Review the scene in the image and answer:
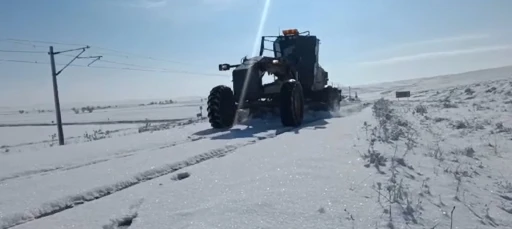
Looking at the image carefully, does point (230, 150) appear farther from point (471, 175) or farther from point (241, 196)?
point (471, 175)

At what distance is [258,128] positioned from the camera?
35.2 feet

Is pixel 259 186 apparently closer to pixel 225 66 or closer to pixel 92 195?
pixel 92 195

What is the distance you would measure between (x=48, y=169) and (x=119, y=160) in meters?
0.97

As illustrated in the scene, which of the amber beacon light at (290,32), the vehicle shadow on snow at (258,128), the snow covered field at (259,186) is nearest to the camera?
the snow covered field at (259,186)

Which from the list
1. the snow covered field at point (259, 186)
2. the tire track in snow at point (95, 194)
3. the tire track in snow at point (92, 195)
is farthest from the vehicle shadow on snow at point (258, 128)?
the tire track in snow at point (92, 195)

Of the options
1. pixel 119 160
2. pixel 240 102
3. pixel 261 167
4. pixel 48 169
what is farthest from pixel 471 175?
pixel 240 102

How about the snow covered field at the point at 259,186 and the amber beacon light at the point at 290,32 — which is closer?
the snow covered field at the point at 259,186

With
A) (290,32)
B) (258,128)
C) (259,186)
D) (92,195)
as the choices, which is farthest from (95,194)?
(290,32)

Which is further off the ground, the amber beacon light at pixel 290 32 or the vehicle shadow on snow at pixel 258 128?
the amber beacon light at pixel 290 32

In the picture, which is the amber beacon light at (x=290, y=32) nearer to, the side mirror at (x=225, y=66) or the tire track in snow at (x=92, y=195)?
the side mirror at (x=225, y=66)

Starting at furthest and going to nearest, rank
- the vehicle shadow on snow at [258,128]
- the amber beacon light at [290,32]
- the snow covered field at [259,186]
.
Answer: the amber beacon light at [290,32] → the vehicle shadow on snow at [258,128] → the snow covered field at [259,186]

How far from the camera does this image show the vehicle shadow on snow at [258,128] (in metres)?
9.30

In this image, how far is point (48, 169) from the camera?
235 inches

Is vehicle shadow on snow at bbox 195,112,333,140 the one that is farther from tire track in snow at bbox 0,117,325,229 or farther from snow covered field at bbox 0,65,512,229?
tire track in snow at bbox 0,117,325,229
